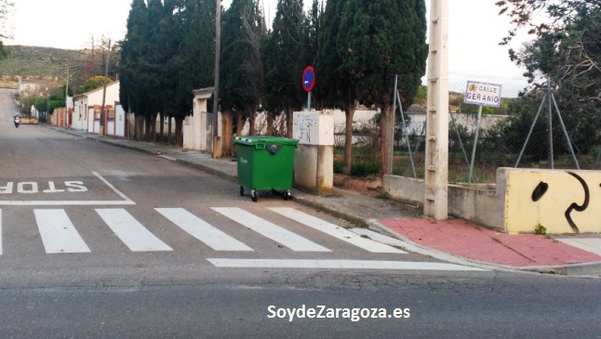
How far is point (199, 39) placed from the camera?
32.3 metres

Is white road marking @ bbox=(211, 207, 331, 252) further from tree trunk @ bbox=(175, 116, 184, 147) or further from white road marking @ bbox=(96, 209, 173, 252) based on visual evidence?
tree trunk @ bbox=(175, 116, 184, 147)

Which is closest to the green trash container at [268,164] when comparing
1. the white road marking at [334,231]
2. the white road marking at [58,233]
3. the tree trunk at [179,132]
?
the white road marking at [334,231]

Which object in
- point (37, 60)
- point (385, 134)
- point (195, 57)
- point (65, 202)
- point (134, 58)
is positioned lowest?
point (65, 202)

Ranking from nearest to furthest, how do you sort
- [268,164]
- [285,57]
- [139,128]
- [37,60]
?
[268,164]
[285,57]
[139,128]
[37,60]

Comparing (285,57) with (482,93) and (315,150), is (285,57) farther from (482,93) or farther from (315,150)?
(482,93)

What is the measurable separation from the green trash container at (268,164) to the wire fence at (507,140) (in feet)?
8.55

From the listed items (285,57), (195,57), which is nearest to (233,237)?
(285,57)

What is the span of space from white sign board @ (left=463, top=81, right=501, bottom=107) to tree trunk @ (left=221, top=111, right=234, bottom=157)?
17.1 meters

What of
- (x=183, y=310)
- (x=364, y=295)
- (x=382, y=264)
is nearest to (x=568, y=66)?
(x=382, y=264)

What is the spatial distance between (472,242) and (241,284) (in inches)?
189

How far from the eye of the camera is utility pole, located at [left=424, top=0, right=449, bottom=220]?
40.7ft

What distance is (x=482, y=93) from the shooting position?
12570 millimetres

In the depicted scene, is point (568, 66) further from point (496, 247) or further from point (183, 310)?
point (183, 310)

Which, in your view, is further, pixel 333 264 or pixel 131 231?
pixel 131 231
